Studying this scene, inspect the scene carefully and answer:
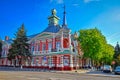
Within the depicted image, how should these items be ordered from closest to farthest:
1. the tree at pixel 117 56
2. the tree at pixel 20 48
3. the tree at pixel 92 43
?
the tree at pixel 92 43 < the tree at pixel 20 48 < the tree at pixel 117 56

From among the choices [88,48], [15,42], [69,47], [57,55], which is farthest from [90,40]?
[15,42]

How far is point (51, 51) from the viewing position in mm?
53562

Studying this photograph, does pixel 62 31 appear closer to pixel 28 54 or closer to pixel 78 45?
pixel 78 45

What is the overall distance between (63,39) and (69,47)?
10.7 ft

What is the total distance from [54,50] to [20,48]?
10801 millimetres

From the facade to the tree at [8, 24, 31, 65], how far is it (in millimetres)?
2237

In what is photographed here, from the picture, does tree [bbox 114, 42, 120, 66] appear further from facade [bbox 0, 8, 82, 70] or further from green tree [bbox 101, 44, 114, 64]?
facade [bbox 0, 8, 82, 70]

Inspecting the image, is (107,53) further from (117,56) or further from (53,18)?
(53,18)

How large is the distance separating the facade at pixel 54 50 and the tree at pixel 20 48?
224 centimetres

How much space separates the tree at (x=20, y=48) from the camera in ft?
186

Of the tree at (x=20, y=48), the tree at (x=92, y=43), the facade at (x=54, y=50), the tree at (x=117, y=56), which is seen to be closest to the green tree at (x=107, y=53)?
the tree at (x=117, y=56)

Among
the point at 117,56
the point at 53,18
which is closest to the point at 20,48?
the point at 53,18

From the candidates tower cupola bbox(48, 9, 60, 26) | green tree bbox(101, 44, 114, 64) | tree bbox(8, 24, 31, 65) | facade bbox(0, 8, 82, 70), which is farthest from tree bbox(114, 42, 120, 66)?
tree bbox(8, 24, 31, 65)

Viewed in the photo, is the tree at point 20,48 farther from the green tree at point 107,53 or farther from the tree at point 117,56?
the tree at point 117,56
